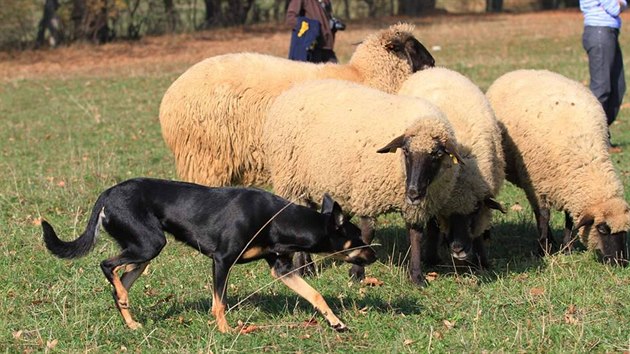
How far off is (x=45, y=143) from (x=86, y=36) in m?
18.3

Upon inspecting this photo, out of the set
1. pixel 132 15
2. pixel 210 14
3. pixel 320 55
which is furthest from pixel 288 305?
pixel 210 14

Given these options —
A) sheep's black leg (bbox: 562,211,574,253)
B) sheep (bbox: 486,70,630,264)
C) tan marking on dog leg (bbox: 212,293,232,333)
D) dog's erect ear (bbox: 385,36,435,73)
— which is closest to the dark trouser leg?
dog's erect ear (bbox: 385,36,435,73)

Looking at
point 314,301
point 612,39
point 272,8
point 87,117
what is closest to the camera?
point 314,301

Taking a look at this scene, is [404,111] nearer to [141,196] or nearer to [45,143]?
[141,196]

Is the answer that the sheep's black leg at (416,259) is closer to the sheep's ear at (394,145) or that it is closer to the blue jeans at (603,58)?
the sheep's ear at (394,145)

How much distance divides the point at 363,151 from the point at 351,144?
134 mm

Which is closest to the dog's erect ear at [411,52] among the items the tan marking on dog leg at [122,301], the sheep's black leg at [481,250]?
the sheep's black leg at [481,250]

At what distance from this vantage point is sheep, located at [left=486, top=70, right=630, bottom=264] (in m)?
8.20

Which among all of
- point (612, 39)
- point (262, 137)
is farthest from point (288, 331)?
point (612, 39)

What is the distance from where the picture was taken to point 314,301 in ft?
20.2

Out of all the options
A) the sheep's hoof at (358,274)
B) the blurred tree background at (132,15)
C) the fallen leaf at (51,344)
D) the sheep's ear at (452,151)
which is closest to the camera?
the fallen leaf at (51,344)

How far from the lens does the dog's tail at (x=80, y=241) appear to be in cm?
635

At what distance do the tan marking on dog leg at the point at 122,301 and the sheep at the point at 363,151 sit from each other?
213 centimetres

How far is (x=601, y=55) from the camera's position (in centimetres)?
1188
